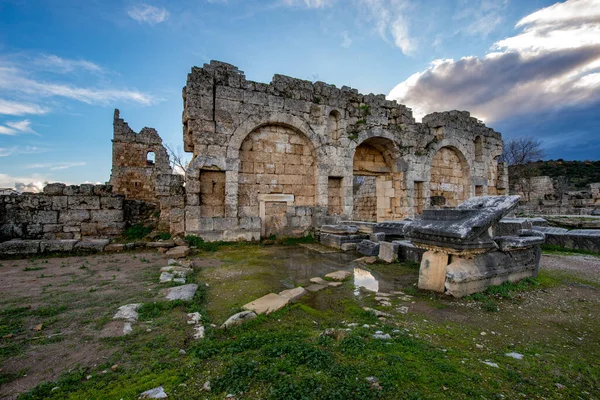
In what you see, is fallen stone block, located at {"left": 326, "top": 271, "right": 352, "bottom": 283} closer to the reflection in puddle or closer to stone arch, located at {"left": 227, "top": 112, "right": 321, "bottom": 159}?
the reflection in puddle

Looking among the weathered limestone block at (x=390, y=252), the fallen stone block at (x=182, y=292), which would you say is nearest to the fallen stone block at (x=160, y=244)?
the fallen stone block at (x=182, y=292)

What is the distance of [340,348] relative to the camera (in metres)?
2.32

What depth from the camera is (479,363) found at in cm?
214

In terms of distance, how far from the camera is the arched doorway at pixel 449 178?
1237cm

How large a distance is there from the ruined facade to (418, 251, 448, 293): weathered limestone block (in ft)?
18.0

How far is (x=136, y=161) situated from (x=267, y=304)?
1739 centimetres

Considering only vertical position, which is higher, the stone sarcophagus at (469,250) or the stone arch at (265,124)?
the stone arch at (265,124)

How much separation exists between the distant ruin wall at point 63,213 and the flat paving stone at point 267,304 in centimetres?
720

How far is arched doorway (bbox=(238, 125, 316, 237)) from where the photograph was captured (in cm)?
896

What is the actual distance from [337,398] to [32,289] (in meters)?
4.73

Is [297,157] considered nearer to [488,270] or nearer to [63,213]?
[488,270]

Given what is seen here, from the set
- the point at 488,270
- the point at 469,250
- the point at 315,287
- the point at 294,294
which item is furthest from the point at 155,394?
the point at 488,270

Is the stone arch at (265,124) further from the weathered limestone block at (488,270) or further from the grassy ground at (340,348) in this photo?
the weathered limestone block at (488,270)

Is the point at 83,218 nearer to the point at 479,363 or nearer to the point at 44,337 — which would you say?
the point at 44,337
